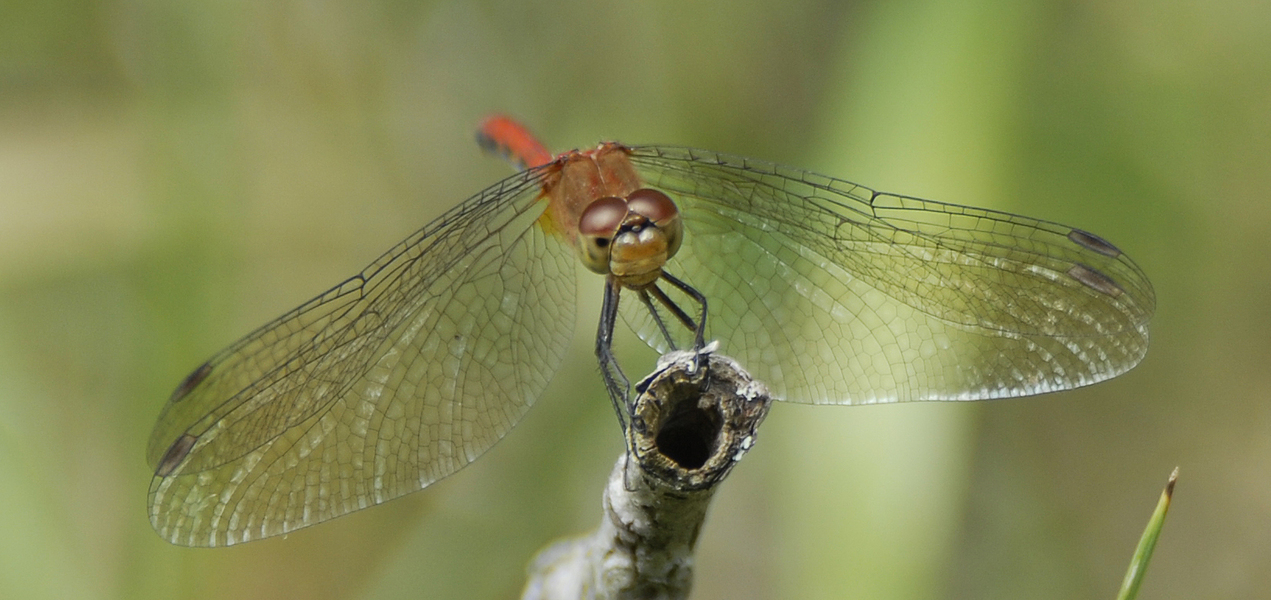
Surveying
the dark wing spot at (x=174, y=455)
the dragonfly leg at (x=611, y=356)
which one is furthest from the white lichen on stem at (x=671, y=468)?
the dark wing spot at (x=174, y=455)

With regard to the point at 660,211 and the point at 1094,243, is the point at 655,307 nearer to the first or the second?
the point at 660,211

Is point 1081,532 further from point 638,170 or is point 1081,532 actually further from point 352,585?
point 352,585

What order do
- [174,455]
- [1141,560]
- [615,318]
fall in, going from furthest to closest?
[615,318]
[174,455]
[1141,560]

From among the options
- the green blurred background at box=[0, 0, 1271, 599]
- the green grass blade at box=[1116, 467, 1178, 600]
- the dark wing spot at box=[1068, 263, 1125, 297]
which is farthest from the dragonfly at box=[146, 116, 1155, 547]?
the green grass blade at box=[1116, 467, 1178, 600]

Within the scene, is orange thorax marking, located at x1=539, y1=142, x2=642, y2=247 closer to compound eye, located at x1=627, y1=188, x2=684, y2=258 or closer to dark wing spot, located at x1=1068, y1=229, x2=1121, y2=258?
compound eye, located at x1=627, y1=188, x2=684, y2=258

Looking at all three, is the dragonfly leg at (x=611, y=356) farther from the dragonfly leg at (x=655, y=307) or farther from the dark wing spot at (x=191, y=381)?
the dark wing spot at (x=191, y=381)

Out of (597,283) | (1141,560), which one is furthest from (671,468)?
(597,283)

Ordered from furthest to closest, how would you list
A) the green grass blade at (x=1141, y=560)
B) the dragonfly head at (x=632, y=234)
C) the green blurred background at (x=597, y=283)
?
the green blurred background at (x=597, y=283), the dragonfly head at (x=632, y=234), the green grass blade at (x=1141, y=560)
